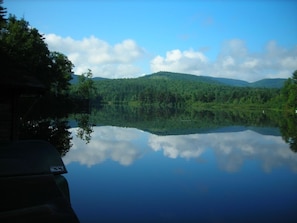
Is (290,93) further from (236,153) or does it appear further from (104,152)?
(104,152)

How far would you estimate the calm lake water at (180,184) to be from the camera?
948 centimetres

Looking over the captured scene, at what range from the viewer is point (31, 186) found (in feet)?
20.3

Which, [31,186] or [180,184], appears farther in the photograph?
[180,184]

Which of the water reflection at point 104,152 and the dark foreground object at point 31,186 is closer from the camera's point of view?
the dark foreground object at point 31,186

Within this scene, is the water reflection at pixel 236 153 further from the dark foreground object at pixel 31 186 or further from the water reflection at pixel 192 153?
the dark foreground object at pixel 31 186

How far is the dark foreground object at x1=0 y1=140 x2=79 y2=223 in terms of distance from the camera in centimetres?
492

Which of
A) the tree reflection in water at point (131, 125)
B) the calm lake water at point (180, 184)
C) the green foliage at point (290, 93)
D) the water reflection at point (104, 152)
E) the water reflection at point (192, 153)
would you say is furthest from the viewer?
the green foliage at point (290, 93)

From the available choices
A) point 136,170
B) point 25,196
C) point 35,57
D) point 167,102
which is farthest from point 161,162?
point 167,102

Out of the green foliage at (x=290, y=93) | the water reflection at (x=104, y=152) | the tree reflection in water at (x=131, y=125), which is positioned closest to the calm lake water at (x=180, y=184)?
the water reflection at (x=104, y=152)

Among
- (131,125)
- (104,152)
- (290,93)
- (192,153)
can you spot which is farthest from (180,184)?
(290,93)

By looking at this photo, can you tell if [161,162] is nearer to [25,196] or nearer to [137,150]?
[137,150]

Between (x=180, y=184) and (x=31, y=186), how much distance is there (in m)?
8.04

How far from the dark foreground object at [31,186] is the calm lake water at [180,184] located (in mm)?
2084

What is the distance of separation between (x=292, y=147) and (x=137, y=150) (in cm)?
1339
